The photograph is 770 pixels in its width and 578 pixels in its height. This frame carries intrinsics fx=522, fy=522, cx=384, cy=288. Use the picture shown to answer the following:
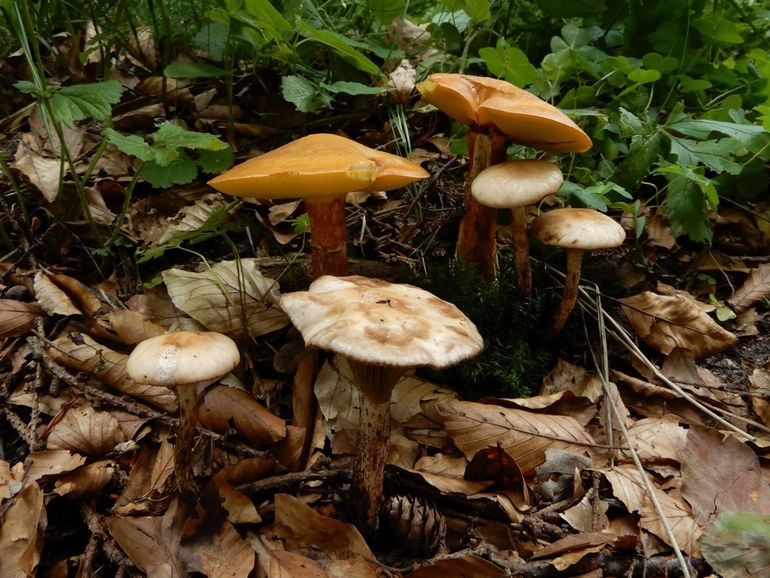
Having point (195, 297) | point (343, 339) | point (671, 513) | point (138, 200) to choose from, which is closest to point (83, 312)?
point (195, 297)

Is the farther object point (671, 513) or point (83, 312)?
point (83, 312)

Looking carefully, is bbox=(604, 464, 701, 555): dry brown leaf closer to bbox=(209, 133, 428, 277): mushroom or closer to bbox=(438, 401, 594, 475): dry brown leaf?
bbox=(438, 401, 594, 475): dry brown leaf

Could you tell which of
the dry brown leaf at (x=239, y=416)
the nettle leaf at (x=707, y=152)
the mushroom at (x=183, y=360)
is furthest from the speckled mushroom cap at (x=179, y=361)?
the nettle leaf at (x=707, y=152)

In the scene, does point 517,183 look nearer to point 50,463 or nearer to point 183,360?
point 183,360

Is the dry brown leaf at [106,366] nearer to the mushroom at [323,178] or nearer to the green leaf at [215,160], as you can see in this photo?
the mushroom at [323,178]

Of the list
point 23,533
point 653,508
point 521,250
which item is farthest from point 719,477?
point 23,533

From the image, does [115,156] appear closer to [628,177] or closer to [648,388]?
[628,177]

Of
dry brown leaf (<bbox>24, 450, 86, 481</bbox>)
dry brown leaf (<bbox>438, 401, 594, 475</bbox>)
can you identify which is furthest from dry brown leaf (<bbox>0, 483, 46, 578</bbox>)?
dry brown leaf (<bbox>438, 401, 594, 475</bbox>)

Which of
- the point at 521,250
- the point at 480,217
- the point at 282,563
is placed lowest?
the point at 282,563
